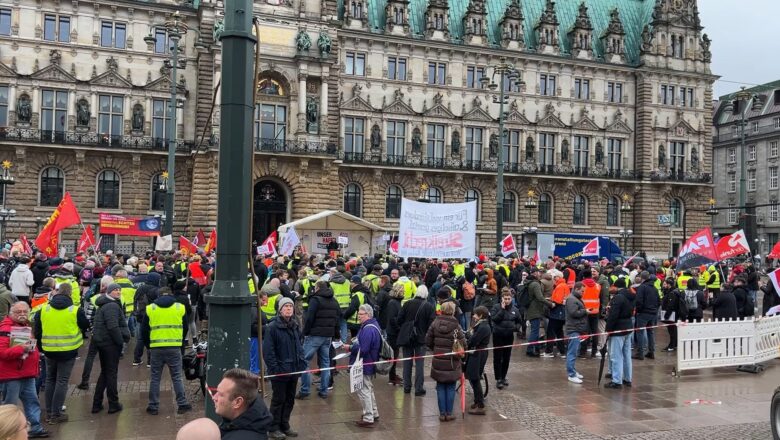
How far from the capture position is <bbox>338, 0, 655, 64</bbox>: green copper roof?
158 ft

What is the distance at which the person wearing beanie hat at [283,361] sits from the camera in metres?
8.64

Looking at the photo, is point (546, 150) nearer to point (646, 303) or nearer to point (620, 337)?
point (646, 303)

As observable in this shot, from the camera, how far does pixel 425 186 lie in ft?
152

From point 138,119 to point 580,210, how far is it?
1311 inches

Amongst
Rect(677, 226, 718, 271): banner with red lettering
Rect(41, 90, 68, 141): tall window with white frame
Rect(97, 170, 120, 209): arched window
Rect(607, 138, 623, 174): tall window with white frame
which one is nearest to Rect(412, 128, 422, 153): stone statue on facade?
Rect(607, 138, 623, 174): tall window with white frame

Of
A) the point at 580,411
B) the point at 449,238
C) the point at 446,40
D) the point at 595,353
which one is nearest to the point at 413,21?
the point at 446,40

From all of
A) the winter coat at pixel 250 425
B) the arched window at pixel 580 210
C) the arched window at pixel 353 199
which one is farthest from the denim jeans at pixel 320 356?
the arched window at pixel 580 210

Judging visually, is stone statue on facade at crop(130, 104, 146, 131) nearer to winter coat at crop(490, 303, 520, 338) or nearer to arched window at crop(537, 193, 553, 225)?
arched window at crop(537, 193, 553, 225)

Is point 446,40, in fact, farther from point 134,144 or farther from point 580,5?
point 134,144

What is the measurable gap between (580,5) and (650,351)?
4486 centimetres

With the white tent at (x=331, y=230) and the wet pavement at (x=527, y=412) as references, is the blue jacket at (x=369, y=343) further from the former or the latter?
the white tent at (x=331, y=230)

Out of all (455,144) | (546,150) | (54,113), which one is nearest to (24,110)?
(54,113)

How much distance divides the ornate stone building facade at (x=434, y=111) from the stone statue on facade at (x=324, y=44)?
8 cm

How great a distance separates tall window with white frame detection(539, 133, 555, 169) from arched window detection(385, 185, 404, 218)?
11900 mm
